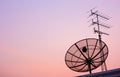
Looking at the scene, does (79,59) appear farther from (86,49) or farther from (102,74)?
(102,74)

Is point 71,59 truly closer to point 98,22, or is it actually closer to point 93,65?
point 93,65

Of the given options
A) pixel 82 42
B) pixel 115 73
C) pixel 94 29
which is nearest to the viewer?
pixel 115 73

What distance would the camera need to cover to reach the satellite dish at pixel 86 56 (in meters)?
19.4

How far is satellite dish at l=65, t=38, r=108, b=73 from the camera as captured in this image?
19.4 m

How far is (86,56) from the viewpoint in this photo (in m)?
19.9

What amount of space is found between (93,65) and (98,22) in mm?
6664

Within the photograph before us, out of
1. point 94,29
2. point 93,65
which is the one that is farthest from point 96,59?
point 94,29

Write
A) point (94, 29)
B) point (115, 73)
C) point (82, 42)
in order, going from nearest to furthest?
point (115, 73)
point (82, 42)
point (94, 29)

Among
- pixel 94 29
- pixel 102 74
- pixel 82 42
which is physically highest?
pixel 94 29

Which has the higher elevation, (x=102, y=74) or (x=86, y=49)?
(x=86, y=49)

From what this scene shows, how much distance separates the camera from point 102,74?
1320 cm

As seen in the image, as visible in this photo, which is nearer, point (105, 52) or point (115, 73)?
point (115, 73)

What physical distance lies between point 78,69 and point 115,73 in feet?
23.1

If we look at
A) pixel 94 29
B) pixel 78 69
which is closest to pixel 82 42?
pixel 78 69
